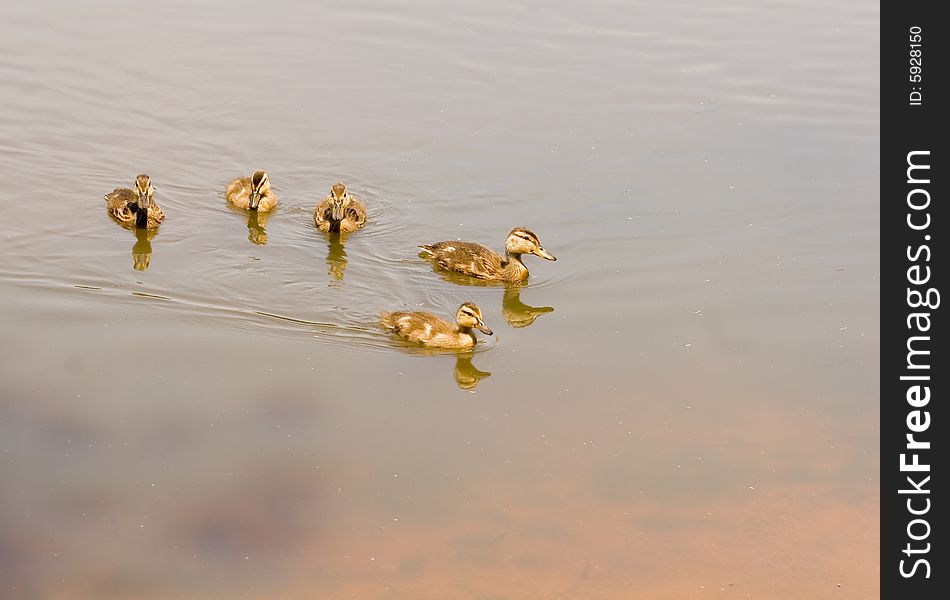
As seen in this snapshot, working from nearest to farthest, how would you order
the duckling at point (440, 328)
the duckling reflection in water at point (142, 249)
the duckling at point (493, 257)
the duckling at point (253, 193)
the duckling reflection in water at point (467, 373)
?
the duckling reflection in water at point (467, 373), the duckling at point (440, 328), the duckling reflection in water at point (142, 249), the duckling at point (493, 257), the duckling at point (253, 193)

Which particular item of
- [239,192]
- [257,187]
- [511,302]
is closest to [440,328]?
[511,302]

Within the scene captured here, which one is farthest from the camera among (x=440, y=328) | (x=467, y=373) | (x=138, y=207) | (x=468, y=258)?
(x=138, y=207)

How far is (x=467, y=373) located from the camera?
865 centimetres

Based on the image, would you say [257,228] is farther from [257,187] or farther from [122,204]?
[122,204]

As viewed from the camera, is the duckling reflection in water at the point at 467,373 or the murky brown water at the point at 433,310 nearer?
the murky brown water at the point at 433,310

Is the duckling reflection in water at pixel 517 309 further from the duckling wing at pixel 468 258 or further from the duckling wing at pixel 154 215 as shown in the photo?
the duckling wing at pixel 154 215

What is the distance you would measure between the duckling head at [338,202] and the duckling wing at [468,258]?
87cm

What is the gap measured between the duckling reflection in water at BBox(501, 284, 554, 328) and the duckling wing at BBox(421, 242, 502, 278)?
20 centimetres

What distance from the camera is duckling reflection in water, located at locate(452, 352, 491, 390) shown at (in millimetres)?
8477

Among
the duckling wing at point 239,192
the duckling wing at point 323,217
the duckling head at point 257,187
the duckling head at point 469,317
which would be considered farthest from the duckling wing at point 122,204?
the duckling head at point 469,317

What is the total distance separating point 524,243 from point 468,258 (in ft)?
1.46
